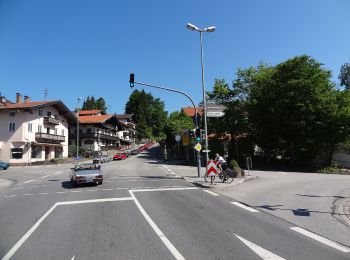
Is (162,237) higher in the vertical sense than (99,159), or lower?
lower

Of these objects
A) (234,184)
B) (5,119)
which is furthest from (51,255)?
(5,119)

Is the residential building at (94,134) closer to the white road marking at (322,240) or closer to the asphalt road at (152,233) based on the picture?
the asphalt road at (152,233)

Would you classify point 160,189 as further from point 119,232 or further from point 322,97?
point 322,97

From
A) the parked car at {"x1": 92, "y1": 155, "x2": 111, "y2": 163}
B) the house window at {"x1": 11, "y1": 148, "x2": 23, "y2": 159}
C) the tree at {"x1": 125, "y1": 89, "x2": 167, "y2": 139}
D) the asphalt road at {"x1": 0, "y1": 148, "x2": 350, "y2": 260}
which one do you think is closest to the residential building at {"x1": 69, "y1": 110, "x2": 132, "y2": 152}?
the parked car at {"x1": 92, "y1": 155, "x2": 111, "y2": 163}

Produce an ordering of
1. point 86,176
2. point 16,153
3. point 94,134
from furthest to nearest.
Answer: point 94,134
point 16,153
point 86,176

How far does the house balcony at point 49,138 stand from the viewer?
53406 mm

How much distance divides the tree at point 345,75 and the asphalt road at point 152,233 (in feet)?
175

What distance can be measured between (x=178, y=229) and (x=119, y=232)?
1.46 meters

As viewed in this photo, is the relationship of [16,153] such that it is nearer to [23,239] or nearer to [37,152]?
[37,152]

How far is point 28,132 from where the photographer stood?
5194cm

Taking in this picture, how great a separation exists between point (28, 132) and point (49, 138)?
14.2 ft

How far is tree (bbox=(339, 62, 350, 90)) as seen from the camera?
2299 inches

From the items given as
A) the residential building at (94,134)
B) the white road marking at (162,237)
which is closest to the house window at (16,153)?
the residential building at (94,134)

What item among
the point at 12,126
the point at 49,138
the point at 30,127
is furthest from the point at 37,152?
the point at 12,126
